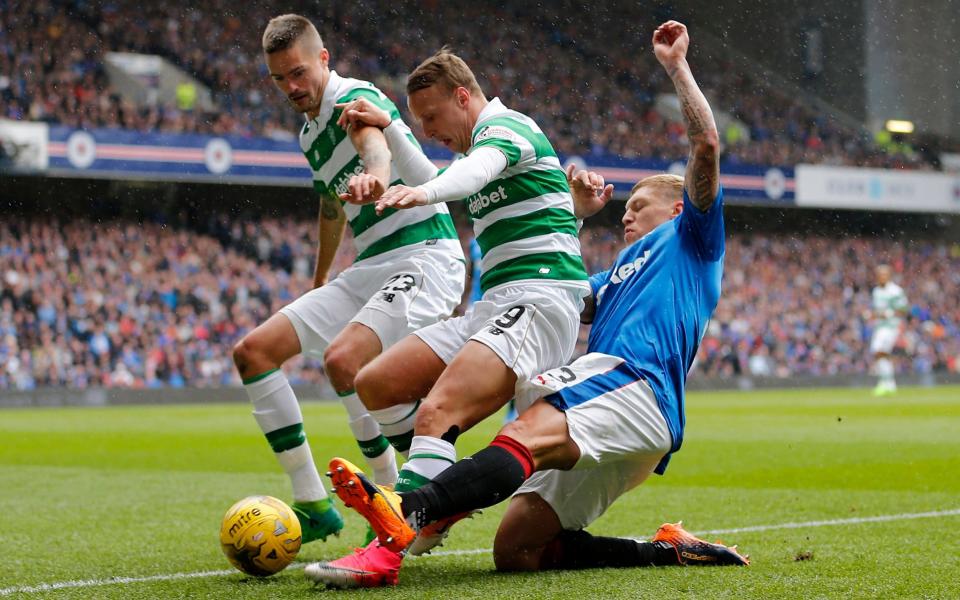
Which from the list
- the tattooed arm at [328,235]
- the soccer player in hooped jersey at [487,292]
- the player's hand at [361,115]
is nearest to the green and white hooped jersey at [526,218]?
the soccer player in hooped jersey at [487,292]

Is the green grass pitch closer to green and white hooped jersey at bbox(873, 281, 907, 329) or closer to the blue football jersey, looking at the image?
the blue football jersey

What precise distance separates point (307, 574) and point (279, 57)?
238cm

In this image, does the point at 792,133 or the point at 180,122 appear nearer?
the point at 180,122

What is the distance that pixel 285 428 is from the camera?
16.1 feet

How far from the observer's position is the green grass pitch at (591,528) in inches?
149

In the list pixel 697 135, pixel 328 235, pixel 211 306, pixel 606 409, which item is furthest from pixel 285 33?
pixel 211 306

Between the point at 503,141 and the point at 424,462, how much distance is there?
1.16 m

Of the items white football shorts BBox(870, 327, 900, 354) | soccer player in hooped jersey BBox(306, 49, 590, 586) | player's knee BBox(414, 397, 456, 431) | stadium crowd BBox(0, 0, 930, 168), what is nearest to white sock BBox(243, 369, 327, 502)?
soccer player in hooped jersey BBox(306, 49, 590, 586)

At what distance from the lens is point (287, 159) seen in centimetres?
2506

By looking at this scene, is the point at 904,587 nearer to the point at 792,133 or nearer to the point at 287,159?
the point at 287,159

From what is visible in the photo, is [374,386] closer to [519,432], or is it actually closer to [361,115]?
[519,432]

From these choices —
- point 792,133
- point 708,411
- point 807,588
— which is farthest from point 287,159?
point 807,588

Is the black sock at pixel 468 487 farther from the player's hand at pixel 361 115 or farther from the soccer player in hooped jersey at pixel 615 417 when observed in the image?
the player's hand at pixel 361 115

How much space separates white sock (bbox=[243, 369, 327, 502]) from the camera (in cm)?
A: 485
